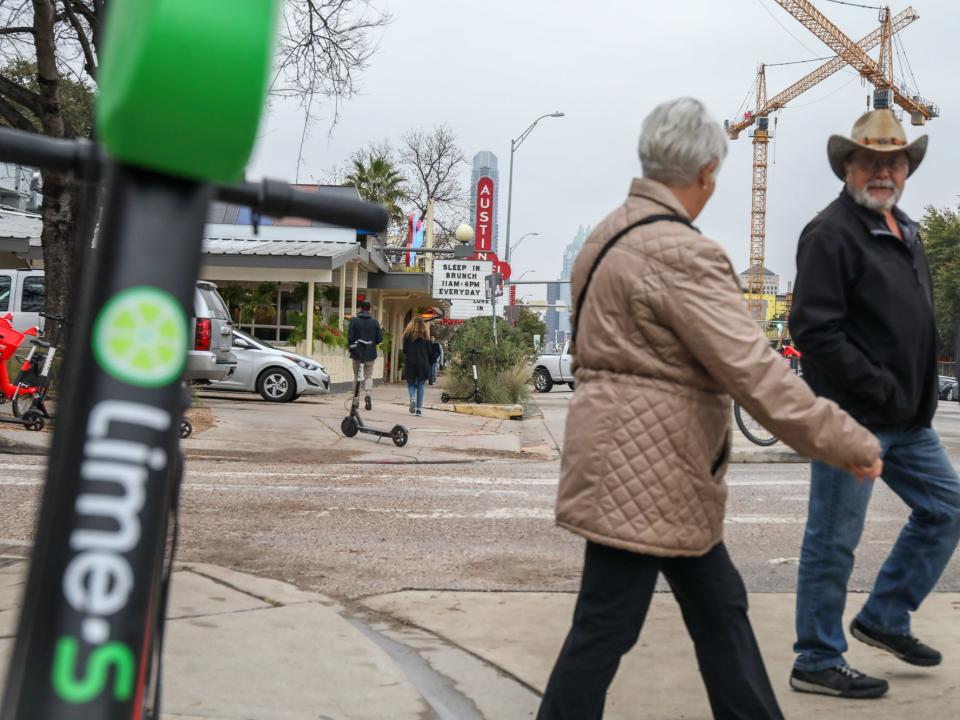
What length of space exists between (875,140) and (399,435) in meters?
10.8

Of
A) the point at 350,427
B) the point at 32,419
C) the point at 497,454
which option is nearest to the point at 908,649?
the point at 32,419

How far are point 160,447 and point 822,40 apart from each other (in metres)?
109

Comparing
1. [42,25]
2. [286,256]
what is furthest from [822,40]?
[42,25]

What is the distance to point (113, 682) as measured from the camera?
789mm

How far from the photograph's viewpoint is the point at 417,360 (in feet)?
67.5

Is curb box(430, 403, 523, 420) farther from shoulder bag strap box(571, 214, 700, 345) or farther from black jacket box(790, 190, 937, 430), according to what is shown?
shoulder bag strap box(571, 214, 700, 345)

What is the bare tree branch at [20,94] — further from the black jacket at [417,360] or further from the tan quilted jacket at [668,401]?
the tan quilted jacket at [668,401]

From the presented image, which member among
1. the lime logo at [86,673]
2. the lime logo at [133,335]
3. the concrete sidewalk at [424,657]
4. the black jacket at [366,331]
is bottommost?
the concrete sidewalk at [424,657]

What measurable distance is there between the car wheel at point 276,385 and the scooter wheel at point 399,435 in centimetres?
770

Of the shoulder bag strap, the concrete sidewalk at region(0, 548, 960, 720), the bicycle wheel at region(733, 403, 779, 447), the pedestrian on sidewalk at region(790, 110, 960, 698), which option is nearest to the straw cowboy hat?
the pedestrian on sidewalk at region(790, 110, 960, 698)

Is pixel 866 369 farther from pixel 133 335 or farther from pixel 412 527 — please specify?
pixel 412 527

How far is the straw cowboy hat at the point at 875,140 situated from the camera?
403cm

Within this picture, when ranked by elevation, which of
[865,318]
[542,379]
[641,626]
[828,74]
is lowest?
[641,626]

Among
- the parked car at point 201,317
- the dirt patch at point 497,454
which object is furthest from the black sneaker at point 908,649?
the dirt patch at point 497,454
